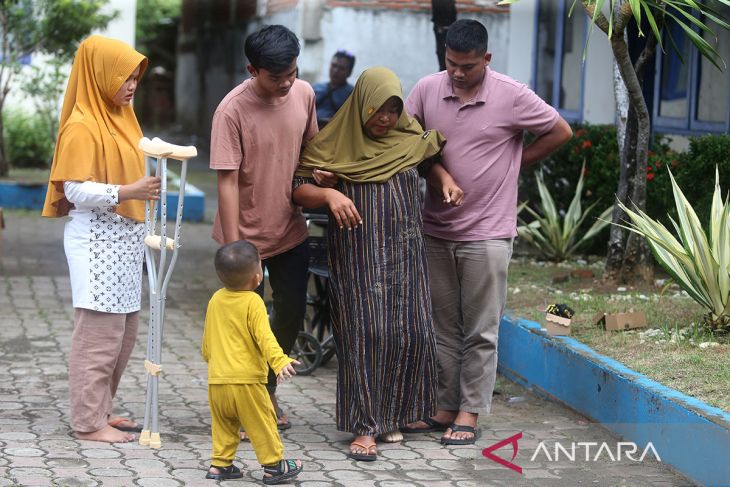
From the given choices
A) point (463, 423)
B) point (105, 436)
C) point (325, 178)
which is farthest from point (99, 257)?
point (463, 423)

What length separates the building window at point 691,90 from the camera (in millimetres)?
9836

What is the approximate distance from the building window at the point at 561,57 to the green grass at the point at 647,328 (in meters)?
3.64

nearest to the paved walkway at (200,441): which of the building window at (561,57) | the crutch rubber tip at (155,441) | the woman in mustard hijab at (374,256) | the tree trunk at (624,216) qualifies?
the crutch rubber tip at (155,441)

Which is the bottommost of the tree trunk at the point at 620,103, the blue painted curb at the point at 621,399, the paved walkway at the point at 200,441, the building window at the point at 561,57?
the paved walkway at the point at 200,441

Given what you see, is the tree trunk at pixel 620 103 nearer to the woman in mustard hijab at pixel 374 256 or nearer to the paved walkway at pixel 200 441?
the paved walkway at pixel 200 441

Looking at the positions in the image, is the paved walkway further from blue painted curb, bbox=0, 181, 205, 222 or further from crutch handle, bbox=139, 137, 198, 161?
blue painted curb, bbox=0, 181, 205, 222

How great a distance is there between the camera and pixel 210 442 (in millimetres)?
5480

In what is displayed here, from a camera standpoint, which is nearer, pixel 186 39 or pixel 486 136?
pixel 486 136

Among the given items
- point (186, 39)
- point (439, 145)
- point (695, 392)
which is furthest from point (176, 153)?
point (186, 39)

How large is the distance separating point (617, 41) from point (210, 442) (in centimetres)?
363

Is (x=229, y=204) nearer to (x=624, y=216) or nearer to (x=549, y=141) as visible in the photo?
(x=549, y=141)

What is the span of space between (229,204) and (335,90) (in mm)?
5739

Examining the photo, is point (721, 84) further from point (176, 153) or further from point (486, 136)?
point (176, 153)

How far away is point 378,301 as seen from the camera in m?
5.35
